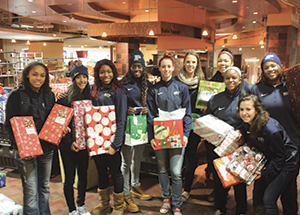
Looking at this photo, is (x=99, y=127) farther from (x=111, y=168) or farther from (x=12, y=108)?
(x=12, y=108)

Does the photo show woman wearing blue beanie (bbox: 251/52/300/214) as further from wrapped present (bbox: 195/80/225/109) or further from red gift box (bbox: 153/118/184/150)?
red gift box (bbox: 153/118/184/150)

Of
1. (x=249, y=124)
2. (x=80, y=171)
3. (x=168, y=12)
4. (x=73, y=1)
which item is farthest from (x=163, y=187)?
(x=168, y=12)

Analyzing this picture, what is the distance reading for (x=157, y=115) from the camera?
277 cm

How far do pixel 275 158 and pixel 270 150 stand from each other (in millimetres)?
78

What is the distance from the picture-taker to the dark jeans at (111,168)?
261cm

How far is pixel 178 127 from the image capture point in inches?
103

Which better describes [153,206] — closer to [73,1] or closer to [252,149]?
[252,149]

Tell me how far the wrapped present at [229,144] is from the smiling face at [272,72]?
25.0 inches

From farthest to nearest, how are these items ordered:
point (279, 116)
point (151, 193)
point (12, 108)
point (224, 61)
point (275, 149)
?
point (151, 193)
point (224, 61)
point (279, 116)
point (12, 108)
point (275, 149)

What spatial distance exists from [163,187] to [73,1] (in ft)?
28.2

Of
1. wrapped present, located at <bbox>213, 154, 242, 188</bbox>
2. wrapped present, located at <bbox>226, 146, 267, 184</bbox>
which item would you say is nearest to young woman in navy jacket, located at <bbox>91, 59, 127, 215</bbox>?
wrapped present, located at <bbox>213, 154, 242, 188</bbox>

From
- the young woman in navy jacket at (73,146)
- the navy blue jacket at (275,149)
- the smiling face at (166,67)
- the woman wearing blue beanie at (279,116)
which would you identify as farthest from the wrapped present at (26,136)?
the woman wearing blue beanie at (279,116)

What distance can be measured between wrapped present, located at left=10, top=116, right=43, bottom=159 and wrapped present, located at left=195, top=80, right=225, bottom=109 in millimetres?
1795

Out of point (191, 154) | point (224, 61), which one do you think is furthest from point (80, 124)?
point (224, 61)
